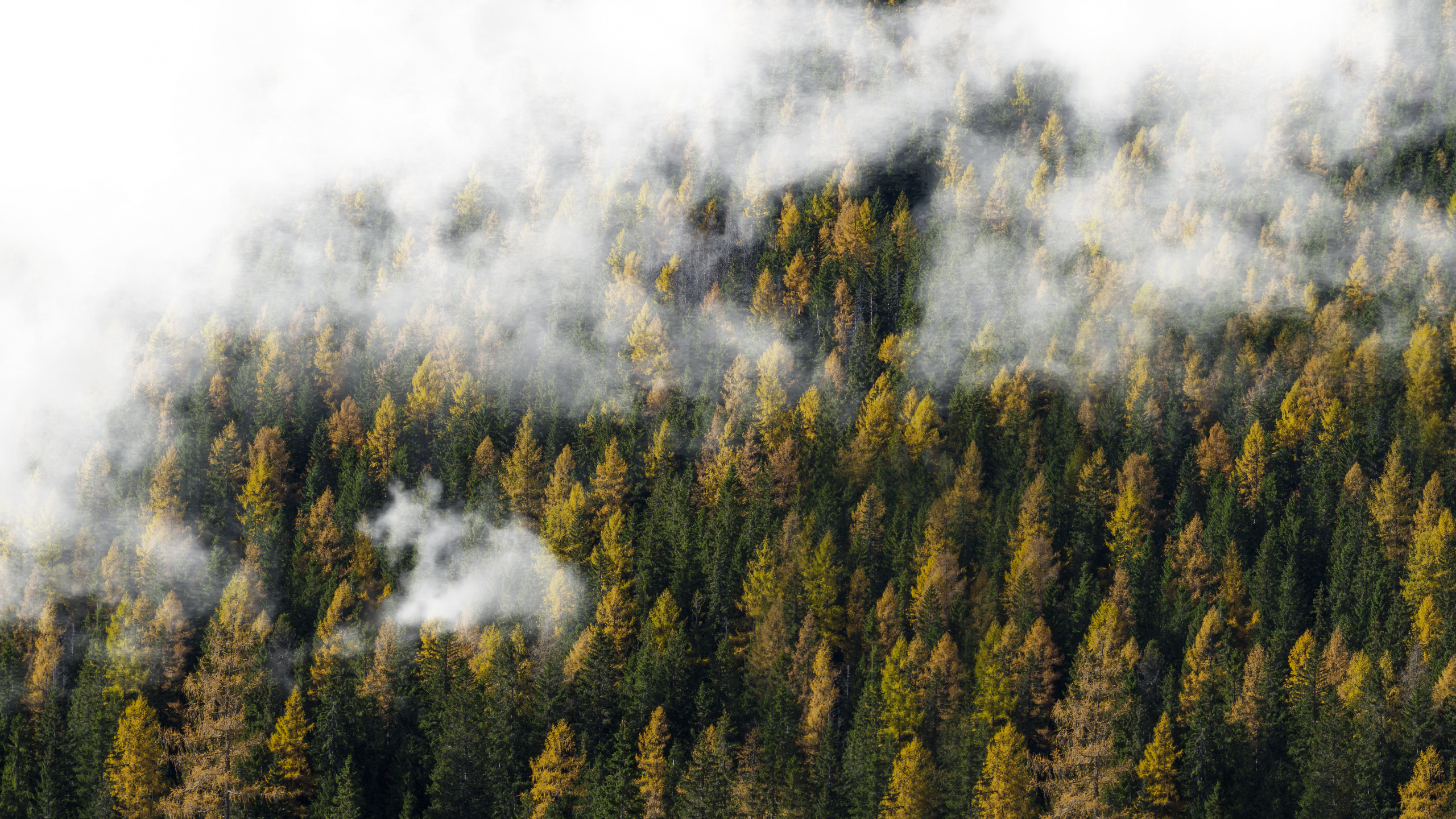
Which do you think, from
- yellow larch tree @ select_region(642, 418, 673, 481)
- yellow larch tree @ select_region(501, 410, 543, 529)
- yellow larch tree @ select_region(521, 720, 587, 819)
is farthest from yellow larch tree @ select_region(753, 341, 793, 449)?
yellow larch tree @ select_region(521, 720, 587, 819)

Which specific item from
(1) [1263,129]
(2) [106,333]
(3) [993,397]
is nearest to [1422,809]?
(3) [993,397]

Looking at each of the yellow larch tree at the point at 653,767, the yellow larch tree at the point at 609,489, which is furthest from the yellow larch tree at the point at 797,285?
the yellow larch tree at the point at 653,767

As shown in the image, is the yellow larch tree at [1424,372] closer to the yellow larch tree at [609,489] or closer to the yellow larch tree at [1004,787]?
the yellow larch tree at [1004,787]

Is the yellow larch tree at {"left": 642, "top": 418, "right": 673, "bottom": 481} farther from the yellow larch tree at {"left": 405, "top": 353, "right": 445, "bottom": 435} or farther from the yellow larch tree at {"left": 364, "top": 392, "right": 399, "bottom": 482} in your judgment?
the yellow larch tree at {"left": 405, "top": 353, "right": 445, "bottom": 435}

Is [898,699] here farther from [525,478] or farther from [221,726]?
[221,726]

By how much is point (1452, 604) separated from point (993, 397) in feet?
144

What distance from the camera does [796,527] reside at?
91.9 meters

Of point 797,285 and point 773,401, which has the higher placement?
point 797,285

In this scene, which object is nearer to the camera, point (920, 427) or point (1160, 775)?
point (1160, 775)

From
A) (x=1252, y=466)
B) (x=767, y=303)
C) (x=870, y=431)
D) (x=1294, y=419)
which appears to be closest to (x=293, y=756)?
(x=870, y=431)

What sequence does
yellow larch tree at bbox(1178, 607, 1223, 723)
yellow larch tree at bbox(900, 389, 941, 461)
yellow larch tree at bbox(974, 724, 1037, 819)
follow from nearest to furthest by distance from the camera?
yellow larch tree at bbox(974, 724, 1037, 819) → yellow larch tree at bbox(1178, 607, 1223, 723) → yellow larch tree at bbox(900, 389, 941, 461)

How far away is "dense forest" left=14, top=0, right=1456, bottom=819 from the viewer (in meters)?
73.6

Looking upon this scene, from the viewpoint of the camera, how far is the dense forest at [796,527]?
7362 centimetres

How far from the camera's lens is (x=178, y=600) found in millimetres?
92875
